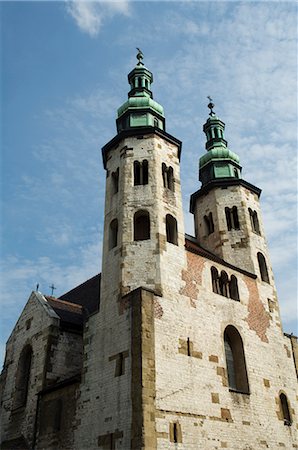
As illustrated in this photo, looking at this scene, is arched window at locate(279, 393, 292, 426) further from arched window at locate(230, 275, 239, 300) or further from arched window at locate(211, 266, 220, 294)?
arched window at locate(211, 266, 220, 294)

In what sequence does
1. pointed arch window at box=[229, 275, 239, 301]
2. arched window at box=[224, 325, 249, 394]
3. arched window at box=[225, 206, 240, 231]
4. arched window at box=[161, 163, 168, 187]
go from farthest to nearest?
1. arched window at box=[225, 206, 240, 231]
2. arched window at box=[161, 163, 168, 187]
3. pointed arch window at box=[229, 275, 239, 301]
4. arched window at box=[224, 325, 249, 394]

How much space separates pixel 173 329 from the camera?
16156 mm

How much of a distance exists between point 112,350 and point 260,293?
352 inches

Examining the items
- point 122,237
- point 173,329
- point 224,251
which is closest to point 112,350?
point 173,329

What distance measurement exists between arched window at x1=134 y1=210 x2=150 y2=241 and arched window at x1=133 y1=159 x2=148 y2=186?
167cm

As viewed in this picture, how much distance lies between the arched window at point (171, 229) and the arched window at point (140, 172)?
6.94 ft

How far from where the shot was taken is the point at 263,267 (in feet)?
77.7

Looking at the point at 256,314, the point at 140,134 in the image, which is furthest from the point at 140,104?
the point at 256,314

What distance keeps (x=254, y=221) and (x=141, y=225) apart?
8.30m

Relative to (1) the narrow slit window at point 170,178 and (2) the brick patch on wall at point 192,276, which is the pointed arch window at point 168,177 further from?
(2) the brick patch on wall at point 192,276

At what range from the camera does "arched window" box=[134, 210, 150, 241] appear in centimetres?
1959

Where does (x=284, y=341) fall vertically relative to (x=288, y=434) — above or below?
Answer: above

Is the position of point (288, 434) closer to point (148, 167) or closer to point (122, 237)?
point (122, 237)

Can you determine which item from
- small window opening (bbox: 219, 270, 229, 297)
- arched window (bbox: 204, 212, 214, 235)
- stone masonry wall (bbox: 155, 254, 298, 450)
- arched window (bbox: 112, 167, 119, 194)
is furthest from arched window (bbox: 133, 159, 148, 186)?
arched window (bbox: 204, 212, 214, 235)
